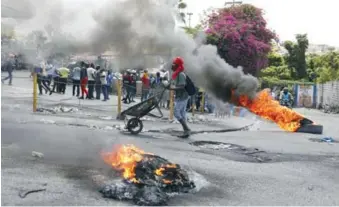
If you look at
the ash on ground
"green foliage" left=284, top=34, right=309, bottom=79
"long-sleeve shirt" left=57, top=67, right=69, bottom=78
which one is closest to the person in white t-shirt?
"long-sleeve shirt" left=57, top=67, right=69, bottom=78

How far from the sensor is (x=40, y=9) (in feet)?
31.0

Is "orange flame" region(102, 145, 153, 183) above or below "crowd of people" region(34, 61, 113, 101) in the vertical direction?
below

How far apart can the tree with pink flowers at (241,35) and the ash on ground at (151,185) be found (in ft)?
55.4

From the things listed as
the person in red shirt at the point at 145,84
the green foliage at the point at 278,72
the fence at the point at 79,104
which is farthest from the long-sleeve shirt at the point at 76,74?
the green foliage at the point at 278,72

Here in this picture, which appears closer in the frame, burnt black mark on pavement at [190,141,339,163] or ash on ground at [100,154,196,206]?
ash on ground at [100,154,196,206]

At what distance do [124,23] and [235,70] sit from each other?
11.9 feet

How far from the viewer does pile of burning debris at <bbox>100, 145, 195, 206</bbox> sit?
17.7 feet

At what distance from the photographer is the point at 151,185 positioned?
18.5ft

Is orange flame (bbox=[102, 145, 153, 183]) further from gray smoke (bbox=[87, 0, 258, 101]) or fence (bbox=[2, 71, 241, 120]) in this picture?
fence (bbox=[2, 71, 241, 120])

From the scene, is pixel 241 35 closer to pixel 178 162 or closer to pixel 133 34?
pixel 133 34

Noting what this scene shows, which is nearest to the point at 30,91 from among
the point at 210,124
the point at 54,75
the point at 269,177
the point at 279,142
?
the point at 54,75

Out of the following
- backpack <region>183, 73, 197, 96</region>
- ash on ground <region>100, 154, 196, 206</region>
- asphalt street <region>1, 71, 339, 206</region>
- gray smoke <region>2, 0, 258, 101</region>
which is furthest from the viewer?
backpack <region>183, 73, 197, 96</region>

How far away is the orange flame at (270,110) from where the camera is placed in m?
13.1

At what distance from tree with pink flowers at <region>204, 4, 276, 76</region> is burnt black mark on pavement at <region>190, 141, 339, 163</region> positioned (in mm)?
13066
